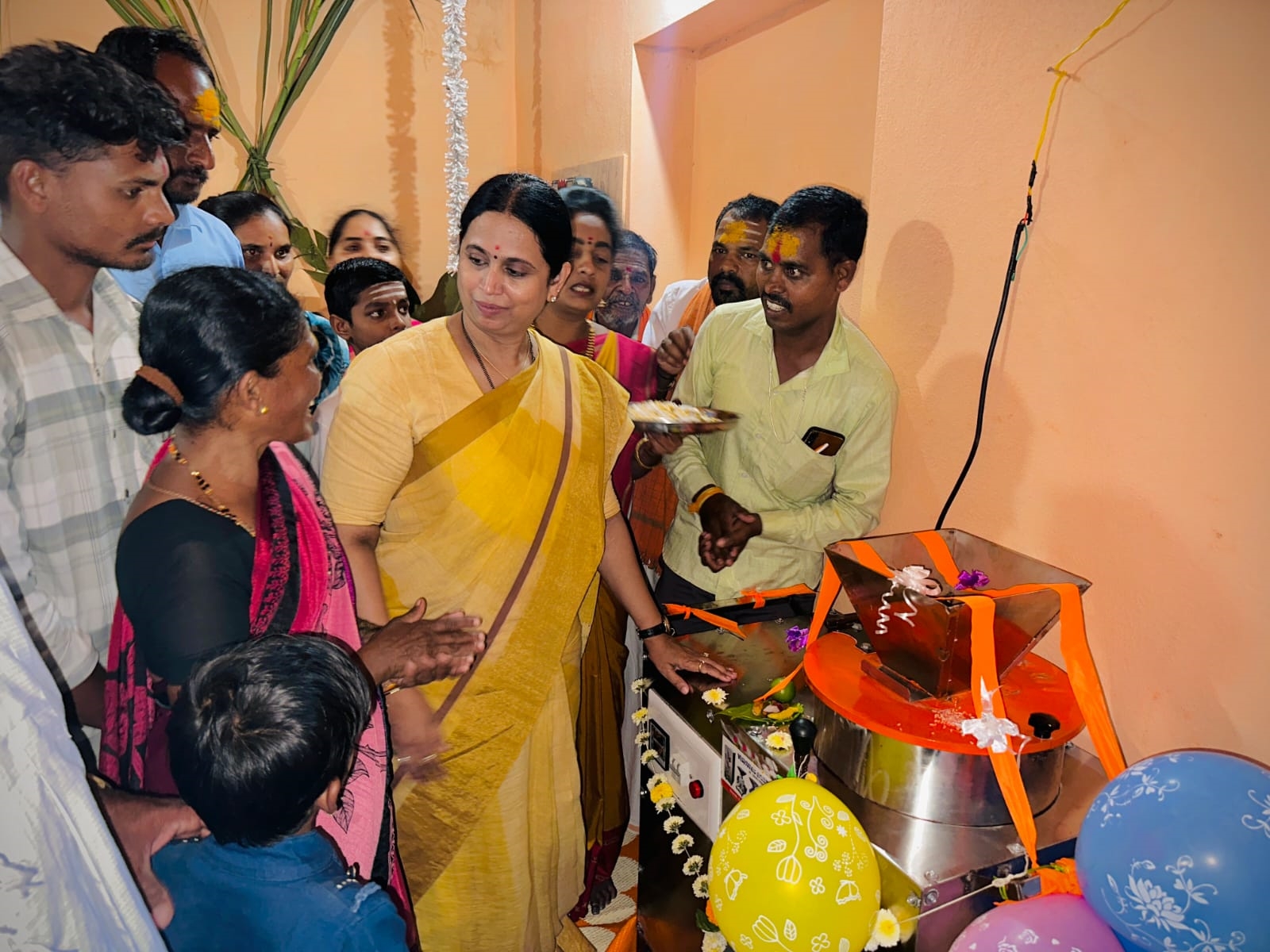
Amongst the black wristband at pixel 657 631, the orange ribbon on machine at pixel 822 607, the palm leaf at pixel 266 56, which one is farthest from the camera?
the black wristband at pixel 657 631

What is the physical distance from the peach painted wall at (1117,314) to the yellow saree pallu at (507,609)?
0.72 metres

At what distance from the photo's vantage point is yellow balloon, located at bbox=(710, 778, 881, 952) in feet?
2.68

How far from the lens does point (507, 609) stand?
1293 mm

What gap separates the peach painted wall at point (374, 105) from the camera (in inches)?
33.6

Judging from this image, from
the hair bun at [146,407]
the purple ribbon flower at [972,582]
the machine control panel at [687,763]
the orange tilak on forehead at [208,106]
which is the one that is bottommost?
the machine control panel at [687,763]

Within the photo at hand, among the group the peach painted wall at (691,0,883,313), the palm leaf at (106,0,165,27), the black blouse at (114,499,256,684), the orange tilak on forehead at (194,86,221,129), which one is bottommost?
the black blouse at (114,499,256,684)

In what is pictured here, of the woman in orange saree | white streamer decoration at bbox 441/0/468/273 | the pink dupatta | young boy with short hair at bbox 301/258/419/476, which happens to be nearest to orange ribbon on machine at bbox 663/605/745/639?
the woman in orange saree

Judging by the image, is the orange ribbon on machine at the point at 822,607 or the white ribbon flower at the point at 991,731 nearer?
the white ribbon flower at the point at 991,731

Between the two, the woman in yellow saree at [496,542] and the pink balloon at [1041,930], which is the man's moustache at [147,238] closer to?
the woman in yellow saree at [496,542]

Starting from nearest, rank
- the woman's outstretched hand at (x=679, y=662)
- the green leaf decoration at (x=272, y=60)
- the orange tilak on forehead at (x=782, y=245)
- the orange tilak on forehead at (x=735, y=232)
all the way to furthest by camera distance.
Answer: the green leaf decoration at (x=272, y=60), the woman's outstretched hand at (x=679, y=662), the orange tilak on forehead at (x=782, y=245), the orange tilak on forehead at (x=735, y=232)

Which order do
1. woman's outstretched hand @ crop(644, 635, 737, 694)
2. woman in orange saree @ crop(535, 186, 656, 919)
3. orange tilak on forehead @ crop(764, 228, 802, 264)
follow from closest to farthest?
1. woman's outstretched hand @ crop(644, 635, 737, 694)
2. orange tilak on forehead @ crop(764, 228, 802, 264)
3. woman in orange saree @ crop(535, 186, 656, 919)

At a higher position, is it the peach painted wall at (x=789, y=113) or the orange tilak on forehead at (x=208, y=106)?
the peach painted wall at (x=789, y=113)

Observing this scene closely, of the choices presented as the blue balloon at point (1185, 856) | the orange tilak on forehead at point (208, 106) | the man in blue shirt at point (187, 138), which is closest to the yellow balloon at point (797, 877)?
the blue balloon at point (1185, 856)

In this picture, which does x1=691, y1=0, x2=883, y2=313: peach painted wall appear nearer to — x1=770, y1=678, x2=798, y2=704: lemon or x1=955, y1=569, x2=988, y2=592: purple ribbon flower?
x1=955, y1=569, x2=988, y2=592: purple ribbon flower
